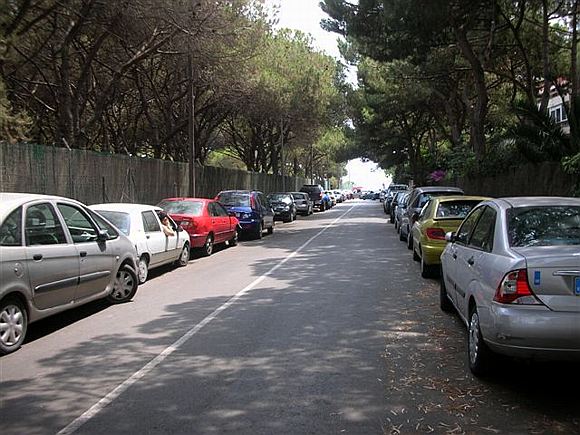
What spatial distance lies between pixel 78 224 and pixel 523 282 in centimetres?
573

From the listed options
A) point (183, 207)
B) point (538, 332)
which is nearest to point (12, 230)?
point (538, 332)

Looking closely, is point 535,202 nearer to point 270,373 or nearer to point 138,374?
point 270,373

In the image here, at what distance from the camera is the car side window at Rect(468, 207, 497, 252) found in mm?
5758

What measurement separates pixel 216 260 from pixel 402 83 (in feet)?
66.4

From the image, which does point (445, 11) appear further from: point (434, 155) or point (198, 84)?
point (434, 155)

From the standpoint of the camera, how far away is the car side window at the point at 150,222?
11570mm

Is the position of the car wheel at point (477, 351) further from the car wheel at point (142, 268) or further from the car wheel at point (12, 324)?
the car wheel at point (142, 268)

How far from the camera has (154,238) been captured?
11.6 m

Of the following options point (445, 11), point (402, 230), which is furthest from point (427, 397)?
→ point (445, 11)

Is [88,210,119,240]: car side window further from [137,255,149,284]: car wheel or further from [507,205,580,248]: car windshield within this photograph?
[507,205,580,248]: car windshield

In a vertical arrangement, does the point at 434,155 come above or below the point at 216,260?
above

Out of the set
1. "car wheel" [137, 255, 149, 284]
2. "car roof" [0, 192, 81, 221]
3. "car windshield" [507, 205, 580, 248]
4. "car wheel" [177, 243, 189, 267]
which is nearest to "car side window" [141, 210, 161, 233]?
"car wheel" [137, 255, 149, 284]

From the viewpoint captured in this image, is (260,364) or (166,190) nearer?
(260,364)

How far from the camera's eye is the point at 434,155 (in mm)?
41281
